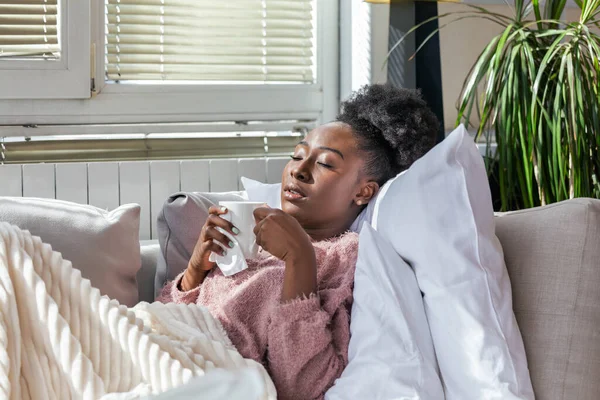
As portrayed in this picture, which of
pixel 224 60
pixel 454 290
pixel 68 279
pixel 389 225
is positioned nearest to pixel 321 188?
pixel 389 225

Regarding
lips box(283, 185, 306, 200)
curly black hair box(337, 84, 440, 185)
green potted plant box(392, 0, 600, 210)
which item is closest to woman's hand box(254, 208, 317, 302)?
lips box(283, 185, 306, 200)

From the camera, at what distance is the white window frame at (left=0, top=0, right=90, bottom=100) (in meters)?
2.36

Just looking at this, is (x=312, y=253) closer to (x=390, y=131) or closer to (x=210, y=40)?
(x=390, y=131)

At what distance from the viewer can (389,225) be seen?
1.38 meters

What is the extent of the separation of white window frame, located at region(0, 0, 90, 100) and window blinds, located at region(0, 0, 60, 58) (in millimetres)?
27

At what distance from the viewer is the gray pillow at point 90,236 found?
5.25 ft

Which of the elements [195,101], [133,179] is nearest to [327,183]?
[133,179]

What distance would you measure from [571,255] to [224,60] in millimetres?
1614

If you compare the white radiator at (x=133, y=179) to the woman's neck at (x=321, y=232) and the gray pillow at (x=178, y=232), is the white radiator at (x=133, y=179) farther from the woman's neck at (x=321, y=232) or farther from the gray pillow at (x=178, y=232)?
the woman's neck at (x=321, y=232)

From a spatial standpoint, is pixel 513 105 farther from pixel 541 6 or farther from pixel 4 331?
pixel 4 331

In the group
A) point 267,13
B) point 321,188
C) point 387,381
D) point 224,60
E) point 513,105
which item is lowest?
point 387,381

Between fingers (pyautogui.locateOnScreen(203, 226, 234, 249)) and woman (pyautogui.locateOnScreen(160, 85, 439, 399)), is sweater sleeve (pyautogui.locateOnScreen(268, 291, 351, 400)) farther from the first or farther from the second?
fingers (pyautogui.locateOnScreen(203, 226, 234, 249))

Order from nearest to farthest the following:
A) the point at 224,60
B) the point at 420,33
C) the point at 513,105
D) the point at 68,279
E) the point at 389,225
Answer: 1. the point at 68,279
2. the point at 389,225
3. the point at 513,105
4. the point at 420,33
5. the point at 224,60

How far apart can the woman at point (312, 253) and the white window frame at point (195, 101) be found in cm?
80
